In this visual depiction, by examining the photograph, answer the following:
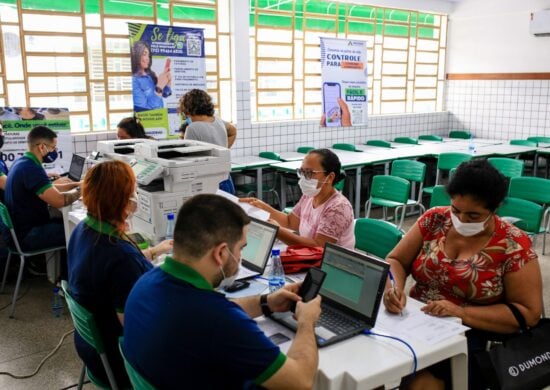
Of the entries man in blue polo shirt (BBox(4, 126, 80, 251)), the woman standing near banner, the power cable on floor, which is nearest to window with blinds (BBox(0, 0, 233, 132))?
the woman standing near banner

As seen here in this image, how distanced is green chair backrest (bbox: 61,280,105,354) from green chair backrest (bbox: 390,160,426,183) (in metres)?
4.32

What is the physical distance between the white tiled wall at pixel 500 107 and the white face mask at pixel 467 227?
22.7 feet

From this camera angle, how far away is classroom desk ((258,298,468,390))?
157cm

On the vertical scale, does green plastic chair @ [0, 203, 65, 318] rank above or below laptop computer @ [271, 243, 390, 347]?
below

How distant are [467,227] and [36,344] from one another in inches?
111

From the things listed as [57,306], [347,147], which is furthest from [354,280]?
[347,147]

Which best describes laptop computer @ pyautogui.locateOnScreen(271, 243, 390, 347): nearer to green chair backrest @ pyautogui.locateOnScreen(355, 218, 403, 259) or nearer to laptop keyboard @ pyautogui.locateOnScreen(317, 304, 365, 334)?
laptop keyboard @ pyautogui.locateOnScreen(317, 304, 365, 334)

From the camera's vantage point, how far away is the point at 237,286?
2271mm

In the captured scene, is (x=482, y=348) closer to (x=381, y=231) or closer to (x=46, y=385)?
(x=381, y=231)

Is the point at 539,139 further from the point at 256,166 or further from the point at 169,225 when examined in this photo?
the point at 169,225

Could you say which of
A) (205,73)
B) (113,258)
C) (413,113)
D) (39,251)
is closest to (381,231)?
(113,258)

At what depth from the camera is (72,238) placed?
7.08 feet

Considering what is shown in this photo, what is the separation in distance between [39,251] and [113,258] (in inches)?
85.6

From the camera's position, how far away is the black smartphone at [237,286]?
7.37 feet
